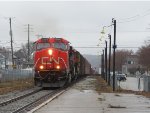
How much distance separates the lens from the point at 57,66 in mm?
34781

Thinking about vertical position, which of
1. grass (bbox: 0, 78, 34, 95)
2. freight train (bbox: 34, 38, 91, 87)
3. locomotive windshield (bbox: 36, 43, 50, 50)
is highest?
locomotive windshield (bbox: 36, 43, 50, 50)

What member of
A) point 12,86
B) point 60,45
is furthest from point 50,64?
point 12,86

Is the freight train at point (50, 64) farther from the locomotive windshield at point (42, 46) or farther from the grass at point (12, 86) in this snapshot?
the grass at point (12, 86)

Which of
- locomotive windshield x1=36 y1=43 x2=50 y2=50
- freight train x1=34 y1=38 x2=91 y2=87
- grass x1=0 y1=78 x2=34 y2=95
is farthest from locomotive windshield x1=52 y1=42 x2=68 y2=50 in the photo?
grass x1=0 y1=78 x2=34 y2=95

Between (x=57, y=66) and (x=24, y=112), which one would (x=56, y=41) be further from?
(x=24, y=112)

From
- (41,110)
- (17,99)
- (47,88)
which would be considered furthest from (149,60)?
(41,110)

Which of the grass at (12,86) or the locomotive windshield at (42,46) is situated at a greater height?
the locomotive windshield at (42,46)

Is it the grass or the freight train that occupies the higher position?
the freight train

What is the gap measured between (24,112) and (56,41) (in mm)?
18810

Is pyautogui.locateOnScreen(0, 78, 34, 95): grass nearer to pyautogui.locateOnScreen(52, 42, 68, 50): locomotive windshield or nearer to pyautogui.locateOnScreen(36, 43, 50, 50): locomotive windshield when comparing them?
pyautogui.locateOnScreen(36, 43, 50, 50): locomotive windshield

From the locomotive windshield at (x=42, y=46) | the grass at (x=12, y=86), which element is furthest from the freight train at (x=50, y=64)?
the grass at (x=12, y=86)

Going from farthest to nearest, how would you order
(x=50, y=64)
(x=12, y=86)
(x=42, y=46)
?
(x=12, y=86) < (x=42, y=46) < (x=50, y=64)

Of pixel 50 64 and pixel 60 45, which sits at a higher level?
pixel 60 45

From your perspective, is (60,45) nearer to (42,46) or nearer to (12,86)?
(42,46)
